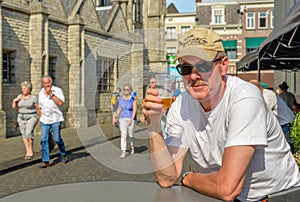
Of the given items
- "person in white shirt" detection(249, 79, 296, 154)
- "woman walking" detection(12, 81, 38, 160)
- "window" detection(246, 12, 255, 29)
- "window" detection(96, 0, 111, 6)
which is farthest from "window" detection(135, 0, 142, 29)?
"person in white shirt" detection(249, 79, 296, 154)

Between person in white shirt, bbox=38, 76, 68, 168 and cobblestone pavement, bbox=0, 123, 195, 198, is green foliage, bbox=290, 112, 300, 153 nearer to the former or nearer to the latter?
cobblestone pavement, bbox=0, 123, 195, 198

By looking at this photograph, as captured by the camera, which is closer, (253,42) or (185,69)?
(185,69)

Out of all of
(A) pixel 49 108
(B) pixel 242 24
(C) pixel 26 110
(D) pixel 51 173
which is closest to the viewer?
(D) pixel 51 173

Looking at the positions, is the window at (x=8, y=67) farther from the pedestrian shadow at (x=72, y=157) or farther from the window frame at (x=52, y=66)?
the pedestrian shadow at (x=72, y=157)

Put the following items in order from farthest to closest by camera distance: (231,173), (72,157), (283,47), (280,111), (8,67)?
(8,67) < (72,157) < (283,47) < (280,111) < (231,173)

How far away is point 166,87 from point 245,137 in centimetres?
48

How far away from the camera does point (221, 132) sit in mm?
2074

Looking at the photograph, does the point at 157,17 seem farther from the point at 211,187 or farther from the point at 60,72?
the point at 211,187

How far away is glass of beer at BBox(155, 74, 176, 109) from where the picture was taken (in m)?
1.98

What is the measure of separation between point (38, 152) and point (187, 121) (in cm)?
912

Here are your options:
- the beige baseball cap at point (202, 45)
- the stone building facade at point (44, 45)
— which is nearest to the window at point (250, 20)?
the stone building facade at point (44, 45)

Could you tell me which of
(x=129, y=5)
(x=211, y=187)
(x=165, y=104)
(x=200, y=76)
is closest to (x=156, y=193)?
(x=211, y=187)

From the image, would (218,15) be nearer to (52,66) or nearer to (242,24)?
(242,24)

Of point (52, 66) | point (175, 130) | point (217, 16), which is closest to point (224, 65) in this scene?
point (175, 130)
